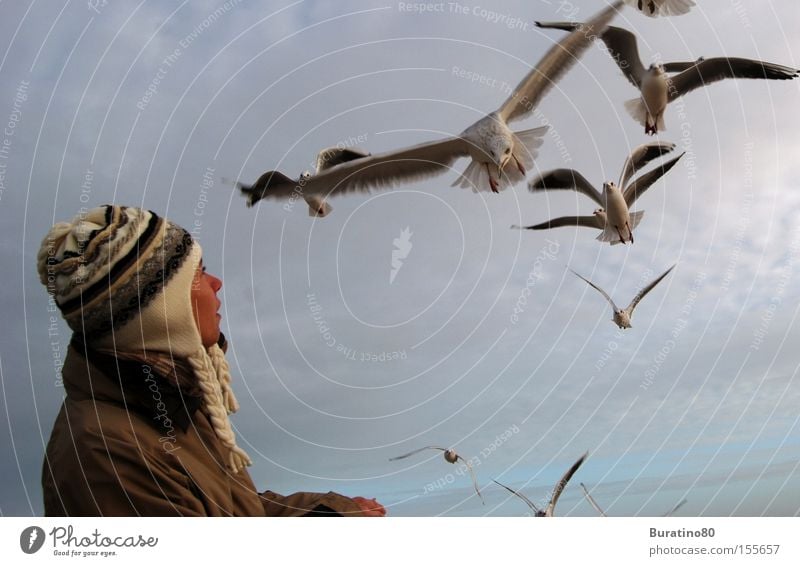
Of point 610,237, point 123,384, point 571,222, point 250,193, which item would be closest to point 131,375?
point 123,384

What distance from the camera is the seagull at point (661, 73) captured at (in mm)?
5973

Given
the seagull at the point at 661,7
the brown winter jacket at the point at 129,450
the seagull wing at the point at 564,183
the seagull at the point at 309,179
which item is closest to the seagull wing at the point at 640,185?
the seagull wing at the point at 564,183

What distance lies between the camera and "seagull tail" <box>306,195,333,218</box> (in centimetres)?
573

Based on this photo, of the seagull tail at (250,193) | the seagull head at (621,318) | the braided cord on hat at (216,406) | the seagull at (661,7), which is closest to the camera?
the braided cord on hat at (216,406)

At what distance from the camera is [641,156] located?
629cm

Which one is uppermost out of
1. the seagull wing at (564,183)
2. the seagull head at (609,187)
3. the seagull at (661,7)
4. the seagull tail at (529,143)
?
the seagull at (661,7)

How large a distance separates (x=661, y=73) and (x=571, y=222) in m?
1.52

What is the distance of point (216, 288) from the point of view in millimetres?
4383

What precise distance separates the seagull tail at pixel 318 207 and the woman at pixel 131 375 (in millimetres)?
1633

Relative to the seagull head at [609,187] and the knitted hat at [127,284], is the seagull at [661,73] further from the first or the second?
the knitted hat at [127,284]

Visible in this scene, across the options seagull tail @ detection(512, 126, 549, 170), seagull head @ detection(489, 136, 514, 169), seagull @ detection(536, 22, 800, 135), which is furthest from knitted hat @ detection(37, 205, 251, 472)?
seagull @ detection(536, 22, 800, 135)
